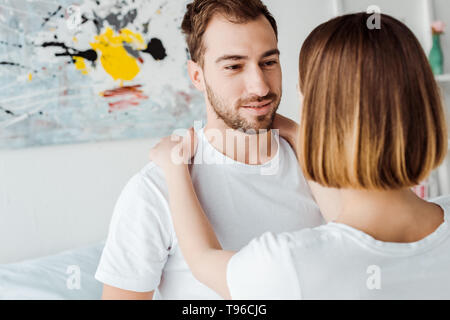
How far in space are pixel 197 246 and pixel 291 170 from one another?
1.31ft

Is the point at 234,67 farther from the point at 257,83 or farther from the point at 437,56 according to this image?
the point at 437,56

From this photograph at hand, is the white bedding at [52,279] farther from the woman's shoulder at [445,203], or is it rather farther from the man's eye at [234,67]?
the woman's shoulder at [445,203]

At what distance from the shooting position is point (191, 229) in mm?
900

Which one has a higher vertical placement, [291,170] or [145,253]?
[291,170]

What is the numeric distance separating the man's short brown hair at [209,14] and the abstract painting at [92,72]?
0.78 meters

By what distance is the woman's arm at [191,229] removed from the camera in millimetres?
788

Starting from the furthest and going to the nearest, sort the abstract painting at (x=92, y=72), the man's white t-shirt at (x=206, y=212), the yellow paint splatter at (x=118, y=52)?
the yellow paint splatter at (x=118, y=52) → the abstract painting at (x=92, y=72) → the man's white t-shirt at (x=206, y=212)

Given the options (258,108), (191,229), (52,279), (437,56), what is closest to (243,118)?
(258,108)

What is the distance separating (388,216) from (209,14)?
0.71 m

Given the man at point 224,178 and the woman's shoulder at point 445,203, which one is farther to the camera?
the man at point 224,178

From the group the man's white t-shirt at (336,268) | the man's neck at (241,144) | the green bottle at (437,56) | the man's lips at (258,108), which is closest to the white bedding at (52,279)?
the man's neck at (241,144)
